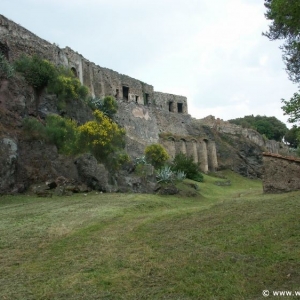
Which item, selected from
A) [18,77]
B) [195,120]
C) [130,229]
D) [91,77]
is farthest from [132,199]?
[195,120]

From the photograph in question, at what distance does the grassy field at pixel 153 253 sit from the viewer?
5.96 metres

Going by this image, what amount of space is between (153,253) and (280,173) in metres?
9.54

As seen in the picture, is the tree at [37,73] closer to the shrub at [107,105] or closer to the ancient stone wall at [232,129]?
the shrub at [107,105]

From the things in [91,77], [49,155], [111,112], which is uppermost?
[91,77]

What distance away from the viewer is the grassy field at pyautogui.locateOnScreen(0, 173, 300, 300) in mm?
5957

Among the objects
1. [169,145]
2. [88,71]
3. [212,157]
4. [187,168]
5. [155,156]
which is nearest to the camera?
[155,156]

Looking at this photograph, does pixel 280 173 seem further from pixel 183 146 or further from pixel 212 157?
pixel 212 157

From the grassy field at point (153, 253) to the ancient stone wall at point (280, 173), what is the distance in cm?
411

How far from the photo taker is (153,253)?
24.7 feet

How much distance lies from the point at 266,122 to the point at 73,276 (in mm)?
70788

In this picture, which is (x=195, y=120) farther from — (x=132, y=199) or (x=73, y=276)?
(x=73, y=276)

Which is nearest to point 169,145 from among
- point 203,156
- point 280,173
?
point 203,156

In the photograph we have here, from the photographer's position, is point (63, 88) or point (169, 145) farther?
point (169, 145)

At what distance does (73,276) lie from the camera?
21.8 ft
